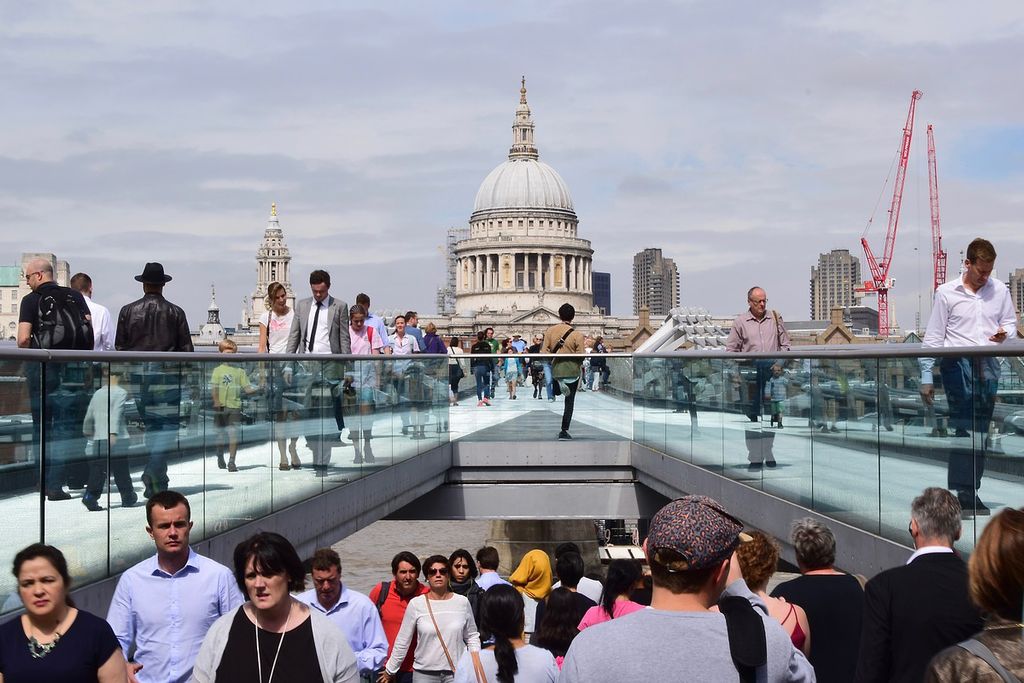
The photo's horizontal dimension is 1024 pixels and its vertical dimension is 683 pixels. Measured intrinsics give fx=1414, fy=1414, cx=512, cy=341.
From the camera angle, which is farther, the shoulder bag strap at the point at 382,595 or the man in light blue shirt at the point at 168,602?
the shoulder bag strap at the point at 382,595

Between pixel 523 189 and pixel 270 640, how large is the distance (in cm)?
17373

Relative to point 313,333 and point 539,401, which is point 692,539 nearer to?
point 313,333

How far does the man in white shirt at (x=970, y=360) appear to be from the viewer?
8.00 meters

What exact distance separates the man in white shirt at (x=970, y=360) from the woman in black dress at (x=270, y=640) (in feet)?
13.9

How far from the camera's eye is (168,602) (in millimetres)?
6281

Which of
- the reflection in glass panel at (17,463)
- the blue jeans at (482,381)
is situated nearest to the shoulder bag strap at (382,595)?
the reflection in glass panel at (17,463)

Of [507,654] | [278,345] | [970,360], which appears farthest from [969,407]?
[278,345]

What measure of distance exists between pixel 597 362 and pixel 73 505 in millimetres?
14043

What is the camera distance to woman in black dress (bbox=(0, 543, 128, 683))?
5031mm

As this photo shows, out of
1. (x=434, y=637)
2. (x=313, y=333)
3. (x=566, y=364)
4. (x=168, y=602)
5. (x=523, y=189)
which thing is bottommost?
(x=434, y=637)

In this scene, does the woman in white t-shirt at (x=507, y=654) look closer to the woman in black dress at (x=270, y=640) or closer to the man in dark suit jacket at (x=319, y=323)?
the woman in black dress at (x=270, y=640)

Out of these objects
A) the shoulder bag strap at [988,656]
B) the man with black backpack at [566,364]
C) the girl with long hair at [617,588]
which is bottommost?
the girl with long hair at [617,588]

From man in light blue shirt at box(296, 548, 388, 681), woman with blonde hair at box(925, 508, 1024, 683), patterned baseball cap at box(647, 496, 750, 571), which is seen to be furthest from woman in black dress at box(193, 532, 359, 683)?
man in light blue shirt at box(296, 548, 388, 681)

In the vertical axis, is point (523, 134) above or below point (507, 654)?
above
